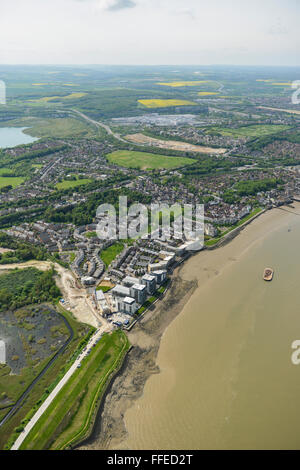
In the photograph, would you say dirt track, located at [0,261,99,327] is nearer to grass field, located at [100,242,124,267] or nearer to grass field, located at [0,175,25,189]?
grass field, located at [100,242,124,267]

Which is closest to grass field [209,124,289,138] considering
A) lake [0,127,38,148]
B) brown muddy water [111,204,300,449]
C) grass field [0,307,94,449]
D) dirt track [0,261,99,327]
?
lake [0,127,38,148]

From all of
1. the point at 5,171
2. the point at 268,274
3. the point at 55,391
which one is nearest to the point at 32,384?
the point at 55,391

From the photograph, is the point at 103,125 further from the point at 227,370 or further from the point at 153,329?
the point at 227,370

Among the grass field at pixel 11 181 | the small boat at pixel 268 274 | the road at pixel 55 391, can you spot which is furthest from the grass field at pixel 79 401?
the grass field at pixel 11 181
